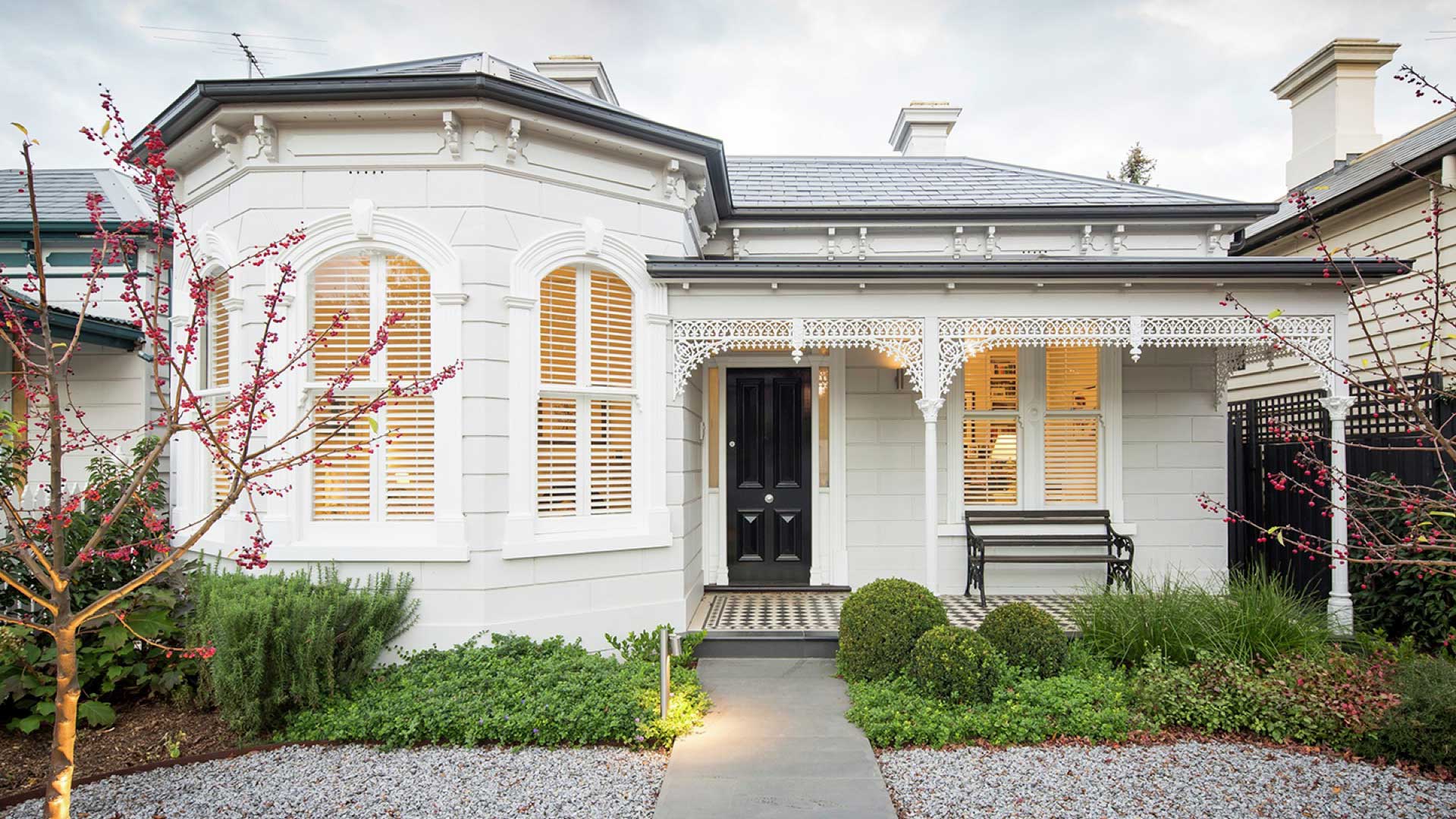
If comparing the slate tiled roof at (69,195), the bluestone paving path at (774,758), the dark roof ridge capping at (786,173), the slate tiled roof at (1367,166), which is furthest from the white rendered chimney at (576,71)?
the slate tiled roof at (1367,166)

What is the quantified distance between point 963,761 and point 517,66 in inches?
249

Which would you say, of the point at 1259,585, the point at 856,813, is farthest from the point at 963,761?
the point at 1259,585

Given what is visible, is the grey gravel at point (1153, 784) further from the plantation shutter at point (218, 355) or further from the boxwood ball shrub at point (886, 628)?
the plantation shutter at point (218, 355)

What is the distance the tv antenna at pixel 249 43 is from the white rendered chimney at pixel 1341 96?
1277 cm

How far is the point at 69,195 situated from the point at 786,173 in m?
8.85

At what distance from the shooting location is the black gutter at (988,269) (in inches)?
225

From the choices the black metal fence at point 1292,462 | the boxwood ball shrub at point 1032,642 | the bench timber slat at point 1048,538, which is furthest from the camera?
the bench timber slat at point 1048,538

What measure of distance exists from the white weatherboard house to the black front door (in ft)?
0.08

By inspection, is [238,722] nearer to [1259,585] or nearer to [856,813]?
[856,813]

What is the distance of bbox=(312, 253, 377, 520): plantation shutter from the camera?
527 centimetres

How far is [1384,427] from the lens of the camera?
19.9 feet

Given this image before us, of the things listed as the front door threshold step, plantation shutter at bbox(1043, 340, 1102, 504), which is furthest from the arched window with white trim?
plantation shutter at bbox(1043, 340, 1102, 504)

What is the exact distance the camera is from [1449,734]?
12.8ft

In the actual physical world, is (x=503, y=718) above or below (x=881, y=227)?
below
